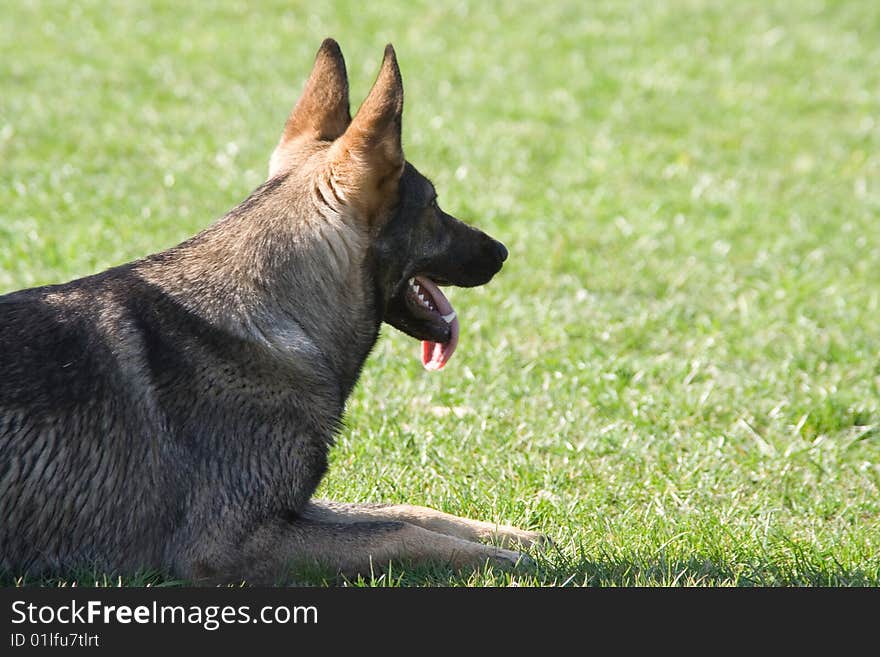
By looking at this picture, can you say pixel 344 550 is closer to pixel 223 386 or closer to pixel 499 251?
pixel 223 386

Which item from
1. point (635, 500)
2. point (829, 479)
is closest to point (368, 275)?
point (635, 500)

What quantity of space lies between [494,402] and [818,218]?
4.55 m

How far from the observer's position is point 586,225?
9.10 metres

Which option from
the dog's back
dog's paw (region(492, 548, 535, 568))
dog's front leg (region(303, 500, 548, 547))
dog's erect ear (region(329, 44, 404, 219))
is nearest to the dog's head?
dog's erect ear (region(329, 44, 404, 219))

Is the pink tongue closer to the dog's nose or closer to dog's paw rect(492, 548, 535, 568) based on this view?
the dog's nose

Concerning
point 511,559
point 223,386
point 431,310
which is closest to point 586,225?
point 431,310

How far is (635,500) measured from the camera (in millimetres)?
5230

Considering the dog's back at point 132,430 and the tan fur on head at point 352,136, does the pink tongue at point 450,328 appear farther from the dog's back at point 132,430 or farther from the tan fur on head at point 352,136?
the dog's back at point 132,430

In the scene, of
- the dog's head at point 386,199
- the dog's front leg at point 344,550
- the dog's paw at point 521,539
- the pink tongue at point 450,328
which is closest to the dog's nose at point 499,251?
the dog's head at point 386,199

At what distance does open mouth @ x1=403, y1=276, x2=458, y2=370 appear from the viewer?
15.2 feet

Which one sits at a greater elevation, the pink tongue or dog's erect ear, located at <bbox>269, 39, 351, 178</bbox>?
dog's erect ear, located at <bbox>269, 39, 351, 178</bbox>

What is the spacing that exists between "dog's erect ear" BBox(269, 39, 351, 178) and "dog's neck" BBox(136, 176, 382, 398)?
465 mm

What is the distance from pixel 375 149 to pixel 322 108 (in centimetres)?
71

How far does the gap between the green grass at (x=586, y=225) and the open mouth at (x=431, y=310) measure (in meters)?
0.73
